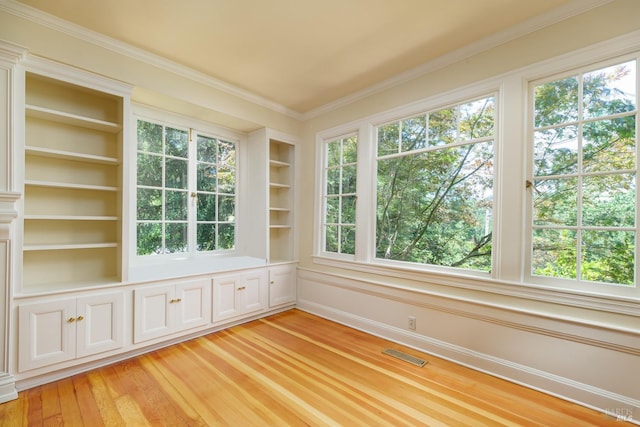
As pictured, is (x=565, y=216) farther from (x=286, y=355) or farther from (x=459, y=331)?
(x=286, y=355)

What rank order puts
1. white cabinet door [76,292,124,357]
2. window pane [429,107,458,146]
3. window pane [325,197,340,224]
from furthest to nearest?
1. window pane [325,197,340,224]
2. window pane [429,107,458,146]
3. white cabinet door [76,292,124,357]

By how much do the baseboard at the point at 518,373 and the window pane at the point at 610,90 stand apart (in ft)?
6.22

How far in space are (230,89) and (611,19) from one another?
3.31 m

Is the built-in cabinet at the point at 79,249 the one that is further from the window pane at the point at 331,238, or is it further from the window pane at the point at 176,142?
the window pane at the point at 331,238

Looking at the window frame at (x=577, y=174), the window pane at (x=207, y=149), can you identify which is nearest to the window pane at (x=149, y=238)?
the window pane at (x=207, y=149)

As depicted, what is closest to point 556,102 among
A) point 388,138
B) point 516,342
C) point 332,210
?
point 388,138

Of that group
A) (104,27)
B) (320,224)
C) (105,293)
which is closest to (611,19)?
(320,224)

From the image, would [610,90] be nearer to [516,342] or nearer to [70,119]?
[516,342]

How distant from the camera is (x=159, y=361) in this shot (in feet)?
8.32

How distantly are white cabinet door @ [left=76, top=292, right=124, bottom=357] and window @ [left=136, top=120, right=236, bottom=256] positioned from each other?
2.46ft

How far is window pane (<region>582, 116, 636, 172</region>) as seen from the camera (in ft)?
6.21

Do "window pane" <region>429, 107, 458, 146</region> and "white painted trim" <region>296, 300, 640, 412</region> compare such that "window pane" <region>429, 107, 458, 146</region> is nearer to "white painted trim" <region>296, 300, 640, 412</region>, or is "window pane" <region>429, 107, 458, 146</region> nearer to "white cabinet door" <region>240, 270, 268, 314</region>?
"white painted trim" <region>296, 300, 640, 412</region>

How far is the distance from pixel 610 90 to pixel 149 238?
13.9ft

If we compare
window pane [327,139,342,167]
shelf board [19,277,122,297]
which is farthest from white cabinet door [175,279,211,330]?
window pane [327,139,342,167]
